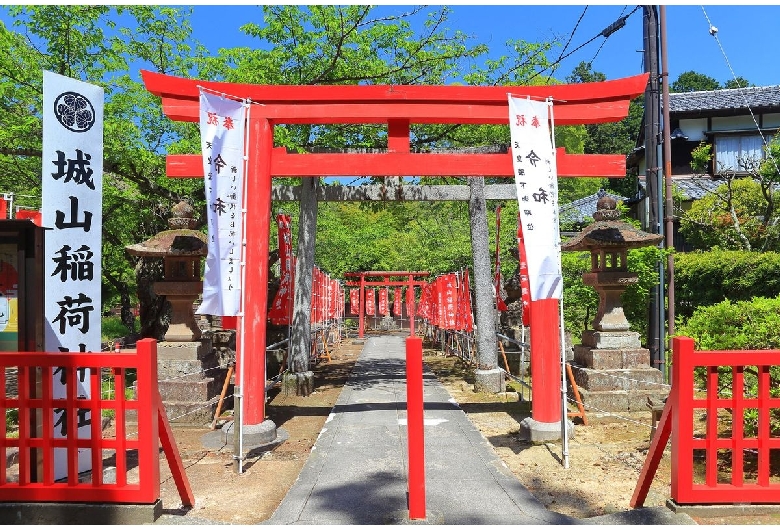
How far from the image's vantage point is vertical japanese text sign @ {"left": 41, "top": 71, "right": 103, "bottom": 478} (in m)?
5.11

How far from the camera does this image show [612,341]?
8609 millimetres

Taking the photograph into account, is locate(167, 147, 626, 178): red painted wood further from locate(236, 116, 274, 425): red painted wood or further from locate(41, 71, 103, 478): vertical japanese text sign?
locate(41, 71, 103, 478): vertical japanese text sign

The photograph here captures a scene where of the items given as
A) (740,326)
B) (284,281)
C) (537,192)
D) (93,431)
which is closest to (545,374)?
(740,326)

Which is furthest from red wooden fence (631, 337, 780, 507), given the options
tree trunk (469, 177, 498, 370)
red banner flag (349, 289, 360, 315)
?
red banner flag (349, 289, 360, 315)

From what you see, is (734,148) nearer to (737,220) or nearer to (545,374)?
Result: (737,220)

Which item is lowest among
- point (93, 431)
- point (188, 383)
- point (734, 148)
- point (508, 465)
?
point (508, 465)

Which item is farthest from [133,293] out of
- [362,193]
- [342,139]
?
[362,193]

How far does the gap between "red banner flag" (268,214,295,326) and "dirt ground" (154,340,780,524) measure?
175 centimetres

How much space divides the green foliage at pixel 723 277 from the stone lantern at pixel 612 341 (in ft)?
15.7

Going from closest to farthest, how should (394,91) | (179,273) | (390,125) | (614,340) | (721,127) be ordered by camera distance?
(394,91) < (390,125) < (614,340) < (179,273) < (721,127)

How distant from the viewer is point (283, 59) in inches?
407

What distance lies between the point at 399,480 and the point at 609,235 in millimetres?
5445

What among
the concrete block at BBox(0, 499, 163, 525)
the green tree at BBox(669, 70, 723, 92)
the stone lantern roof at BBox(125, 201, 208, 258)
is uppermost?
the green tree at BBox(669, 70, 723, 92)

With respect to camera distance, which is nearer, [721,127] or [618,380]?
[618,380]
